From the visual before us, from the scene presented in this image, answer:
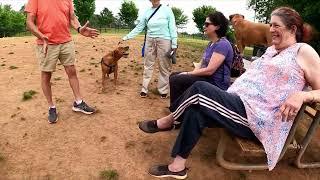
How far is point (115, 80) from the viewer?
24.3ft

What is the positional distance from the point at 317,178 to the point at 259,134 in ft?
4.27

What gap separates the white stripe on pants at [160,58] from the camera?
21.9ft

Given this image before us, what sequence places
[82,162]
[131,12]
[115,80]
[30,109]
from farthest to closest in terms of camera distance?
[131,12]
[115,80]
[30,109]
[82,162]

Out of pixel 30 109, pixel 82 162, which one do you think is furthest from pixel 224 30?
pixel 30 109

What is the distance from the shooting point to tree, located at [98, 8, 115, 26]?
217ft

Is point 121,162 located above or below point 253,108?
below

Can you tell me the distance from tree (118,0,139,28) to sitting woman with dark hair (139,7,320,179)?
5828 centimetres

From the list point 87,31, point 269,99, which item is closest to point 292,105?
point 269,99

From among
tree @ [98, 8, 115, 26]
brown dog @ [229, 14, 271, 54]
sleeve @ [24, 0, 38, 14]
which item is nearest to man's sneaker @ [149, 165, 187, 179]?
→ sleeve @ [24, 0, 38, 14]

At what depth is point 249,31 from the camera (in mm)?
8055

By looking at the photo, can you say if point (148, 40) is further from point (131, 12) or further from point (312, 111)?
point (131, 12)

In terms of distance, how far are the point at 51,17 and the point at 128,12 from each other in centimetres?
5716

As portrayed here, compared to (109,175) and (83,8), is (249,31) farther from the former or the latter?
(83,8)

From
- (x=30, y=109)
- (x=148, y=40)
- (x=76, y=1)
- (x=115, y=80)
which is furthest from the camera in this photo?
(x=76, y=1)
